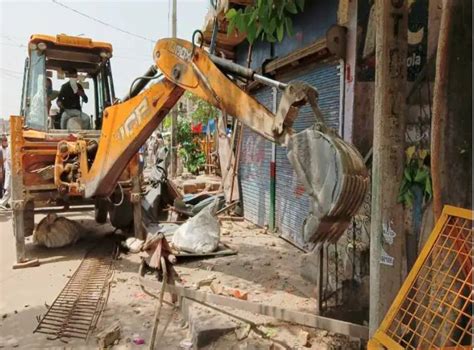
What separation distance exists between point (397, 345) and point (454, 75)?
142 cm

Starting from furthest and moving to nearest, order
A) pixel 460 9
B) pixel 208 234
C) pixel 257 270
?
1. pixel 208 234
2. pixel 257 270
3. pixel 460 9

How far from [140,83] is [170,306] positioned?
245 cm

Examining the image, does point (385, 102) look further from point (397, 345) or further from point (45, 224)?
point (45, 224)

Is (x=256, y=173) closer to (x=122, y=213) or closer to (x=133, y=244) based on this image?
(x=122, y=213)

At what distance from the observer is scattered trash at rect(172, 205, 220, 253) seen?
17.5 feet

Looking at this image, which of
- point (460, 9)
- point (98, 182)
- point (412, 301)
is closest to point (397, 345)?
point (412, 301)

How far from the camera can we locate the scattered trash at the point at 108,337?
3258 mm

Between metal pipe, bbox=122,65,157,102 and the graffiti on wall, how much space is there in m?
2.18

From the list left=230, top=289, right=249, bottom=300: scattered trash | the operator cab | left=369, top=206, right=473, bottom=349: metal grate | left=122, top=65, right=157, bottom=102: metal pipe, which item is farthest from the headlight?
left=369, top=206, right=473, bottom=349: metal grate

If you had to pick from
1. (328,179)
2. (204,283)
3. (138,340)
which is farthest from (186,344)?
(328,179)

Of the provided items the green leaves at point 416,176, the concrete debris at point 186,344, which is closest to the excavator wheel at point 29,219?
the concrete debris at point 186,344

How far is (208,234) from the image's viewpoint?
18.1ft

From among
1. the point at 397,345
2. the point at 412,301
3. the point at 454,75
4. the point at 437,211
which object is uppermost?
the point at 454,75

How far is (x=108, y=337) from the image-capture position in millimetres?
3297
